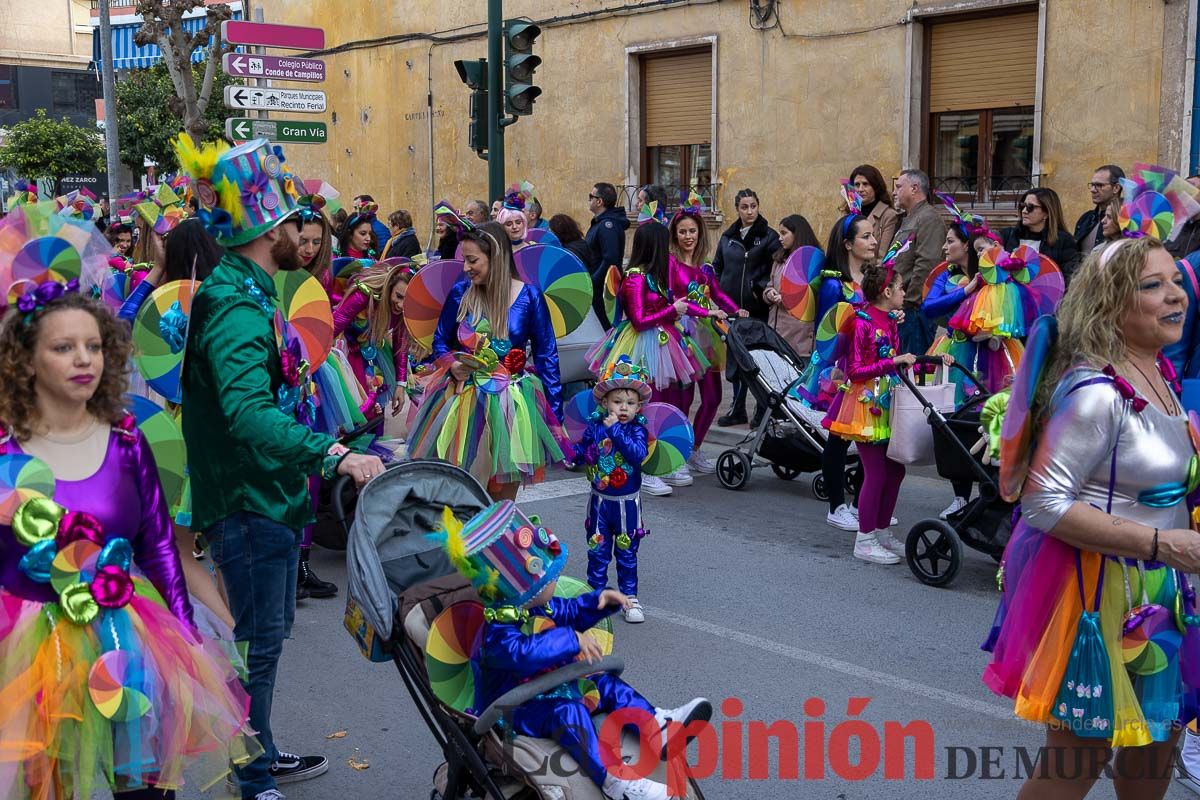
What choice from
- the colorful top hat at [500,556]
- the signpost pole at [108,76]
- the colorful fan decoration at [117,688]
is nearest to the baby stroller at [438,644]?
the colorful top hat at [500,556]

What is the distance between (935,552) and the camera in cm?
661

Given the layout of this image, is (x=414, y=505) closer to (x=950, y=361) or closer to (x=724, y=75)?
(x=950, y=361)

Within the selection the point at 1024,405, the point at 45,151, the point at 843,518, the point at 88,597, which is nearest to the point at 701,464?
the point at 843,518

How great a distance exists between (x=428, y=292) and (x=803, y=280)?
2.38m

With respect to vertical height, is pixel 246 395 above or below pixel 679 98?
below

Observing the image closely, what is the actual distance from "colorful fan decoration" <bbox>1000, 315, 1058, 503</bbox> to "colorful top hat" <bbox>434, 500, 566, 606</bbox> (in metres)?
1.30

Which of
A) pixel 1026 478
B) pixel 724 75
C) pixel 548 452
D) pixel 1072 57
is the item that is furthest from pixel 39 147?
pixel 1026 478

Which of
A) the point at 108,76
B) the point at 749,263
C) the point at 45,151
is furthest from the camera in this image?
the point at 45,151

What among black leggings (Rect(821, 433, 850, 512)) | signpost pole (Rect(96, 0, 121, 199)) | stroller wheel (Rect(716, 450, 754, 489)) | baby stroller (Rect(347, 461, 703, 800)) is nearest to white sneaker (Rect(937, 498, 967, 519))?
black leggings (Rect(821, 433, 850, 512))

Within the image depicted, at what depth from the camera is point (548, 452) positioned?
6469mm

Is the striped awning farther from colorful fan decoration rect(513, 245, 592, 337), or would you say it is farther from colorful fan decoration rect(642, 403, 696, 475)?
colorful fan decoration rect(642, 403, 696, 475)

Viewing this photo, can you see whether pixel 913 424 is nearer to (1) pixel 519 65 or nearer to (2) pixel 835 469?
(2) pixel 835 469

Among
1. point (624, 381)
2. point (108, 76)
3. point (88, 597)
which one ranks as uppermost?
point (108, 76)

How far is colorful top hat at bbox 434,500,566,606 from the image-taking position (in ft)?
11.3
